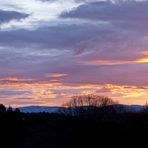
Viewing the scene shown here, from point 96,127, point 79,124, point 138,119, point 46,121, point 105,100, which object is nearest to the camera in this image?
point 96,127

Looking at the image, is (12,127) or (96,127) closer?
(96,127)

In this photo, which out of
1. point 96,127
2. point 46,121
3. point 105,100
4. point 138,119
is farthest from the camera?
point 105,100

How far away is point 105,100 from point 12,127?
7742 centimetres

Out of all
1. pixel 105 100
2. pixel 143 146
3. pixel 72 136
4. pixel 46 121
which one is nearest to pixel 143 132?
pixel 143 146

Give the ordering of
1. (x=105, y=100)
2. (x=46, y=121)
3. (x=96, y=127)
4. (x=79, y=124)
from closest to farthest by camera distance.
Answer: (x=96, y=127) < (x=79, y=124) < (x=46, y=121) < (x=105, y=100)

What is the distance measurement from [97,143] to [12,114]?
26805 millimetres

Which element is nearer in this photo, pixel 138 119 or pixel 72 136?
pixel 72 136

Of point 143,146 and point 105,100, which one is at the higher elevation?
point 105,100

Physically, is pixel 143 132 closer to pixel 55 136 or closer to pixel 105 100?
pixel 55 136

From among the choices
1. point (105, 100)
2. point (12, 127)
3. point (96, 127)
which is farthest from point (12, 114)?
point (105, 100)

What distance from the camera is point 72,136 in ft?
232

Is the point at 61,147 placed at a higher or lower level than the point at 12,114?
lower

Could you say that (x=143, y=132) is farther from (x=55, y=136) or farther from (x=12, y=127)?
(x=12, y=127)

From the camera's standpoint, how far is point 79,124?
7319 cm
